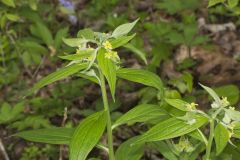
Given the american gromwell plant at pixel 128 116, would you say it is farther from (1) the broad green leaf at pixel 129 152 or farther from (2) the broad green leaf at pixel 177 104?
(1) the broad green leaf at pixel 129 152

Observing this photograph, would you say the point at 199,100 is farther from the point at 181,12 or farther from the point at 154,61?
the point at 181,12

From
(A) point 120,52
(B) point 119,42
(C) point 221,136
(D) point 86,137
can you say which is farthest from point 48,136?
(A) point 120,52

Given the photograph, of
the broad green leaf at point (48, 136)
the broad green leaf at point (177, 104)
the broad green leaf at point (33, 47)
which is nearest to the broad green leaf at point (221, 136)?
the broad green leaf at point (177, 104)

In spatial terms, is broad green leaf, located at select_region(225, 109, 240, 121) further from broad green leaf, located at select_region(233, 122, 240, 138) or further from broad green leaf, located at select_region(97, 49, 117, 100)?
broad green leaf, located at select_region(97, 49, 117, 100)

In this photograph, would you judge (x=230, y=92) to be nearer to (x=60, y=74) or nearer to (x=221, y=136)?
(x=221, y=136)

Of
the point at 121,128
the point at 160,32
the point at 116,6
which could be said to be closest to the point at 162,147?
the point at 121,128
